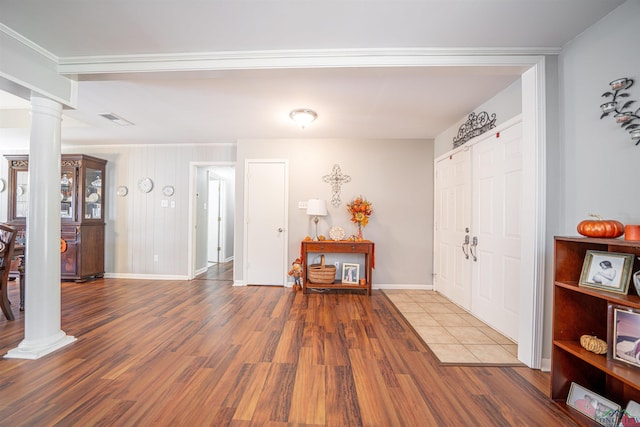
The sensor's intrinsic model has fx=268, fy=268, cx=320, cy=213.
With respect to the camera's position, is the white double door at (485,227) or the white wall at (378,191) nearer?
the white double door at (485,227)

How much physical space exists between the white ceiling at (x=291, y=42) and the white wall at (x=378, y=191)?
3.54ft

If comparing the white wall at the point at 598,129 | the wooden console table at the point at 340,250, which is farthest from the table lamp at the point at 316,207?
the white wall at the point at 598,129

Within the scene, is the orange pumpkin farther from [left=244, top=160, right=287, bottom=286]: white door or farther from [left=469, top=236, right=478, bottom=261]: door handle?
[left=244, top=160, right=287, bottom=286]: white door

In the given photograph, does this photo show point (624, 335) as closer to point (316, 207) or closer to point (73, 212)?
point (316, 207)

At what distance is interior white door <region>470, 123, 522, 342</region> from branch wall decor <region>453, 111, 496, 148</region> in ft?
0.44

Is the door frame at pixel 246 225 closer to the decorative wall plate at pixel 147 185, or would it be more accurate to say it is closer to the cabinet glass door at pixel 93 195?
the decorative wall plate at pixel 147 185

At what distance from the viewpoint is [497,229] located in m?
2.73

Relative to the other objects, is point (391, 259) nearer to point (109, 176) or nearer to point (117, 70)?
point (117, 70)

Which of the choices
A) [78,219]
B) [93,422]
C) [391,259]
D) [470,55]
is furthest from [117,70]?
[391,259]

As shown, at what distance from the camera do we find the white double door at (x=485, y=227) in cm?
251

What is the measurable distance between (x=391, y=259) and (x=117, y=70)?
4008mm

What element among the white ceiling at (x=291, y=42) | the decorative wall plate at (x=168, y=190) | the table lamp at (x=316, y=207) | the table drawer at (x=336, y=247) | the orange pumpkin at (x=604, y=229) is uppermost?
the white ceiling at (x=291, y=42)

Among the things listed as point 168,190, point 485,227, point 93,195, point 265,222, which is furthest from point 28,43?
point 485,227

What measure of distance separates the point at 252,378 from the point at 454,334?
194 centimetres
